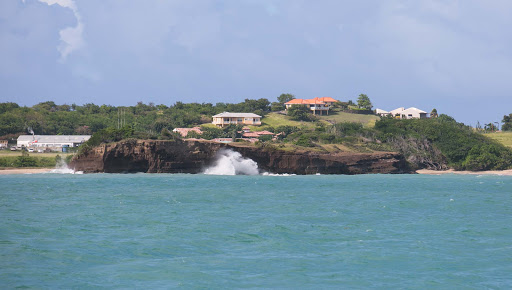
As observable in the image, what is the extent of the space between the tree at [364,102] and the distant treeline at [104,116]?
75.8 feet

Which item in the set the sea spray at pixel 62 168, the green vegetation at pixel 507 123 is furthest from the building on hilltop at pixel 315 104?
the sea spray at pixel 62 168

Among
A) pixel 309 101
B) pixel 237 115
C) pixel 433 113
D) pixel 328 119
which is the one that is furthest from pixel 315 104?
pixel 433 113

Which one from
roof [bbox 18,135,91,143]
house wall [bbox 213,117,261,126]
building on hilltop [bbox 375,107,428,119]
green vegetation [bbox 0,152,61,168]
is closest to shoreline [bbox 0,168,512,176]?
green vegetation [bbox 0,152,61,168]

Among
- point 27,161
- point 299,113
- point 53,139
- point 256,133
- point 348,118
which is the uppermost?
point 299,113

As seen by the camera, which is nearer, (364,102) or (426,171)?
(426,171)

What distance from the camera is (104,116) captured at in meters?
137

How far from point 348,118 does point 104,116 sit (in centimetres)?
5461

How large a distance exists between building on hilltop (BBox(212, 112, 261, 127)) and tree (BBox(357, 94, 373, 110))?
36954mm

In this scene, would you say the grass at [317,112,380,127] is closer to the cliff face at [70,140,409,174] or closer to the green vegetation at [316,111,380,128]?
the green vegetation at [316,111,380,128]

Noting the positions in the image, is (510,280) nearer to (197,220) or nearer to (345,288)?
(345,288)

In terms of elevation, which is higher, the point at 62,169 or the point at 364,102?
the point at 364,102

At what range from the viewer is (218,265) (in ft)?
69.3

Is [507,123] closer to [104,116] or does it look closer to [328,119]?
[328,119]

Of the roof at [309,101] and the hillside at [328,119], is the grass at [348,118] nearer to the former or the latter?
the hillside at [328,119]
